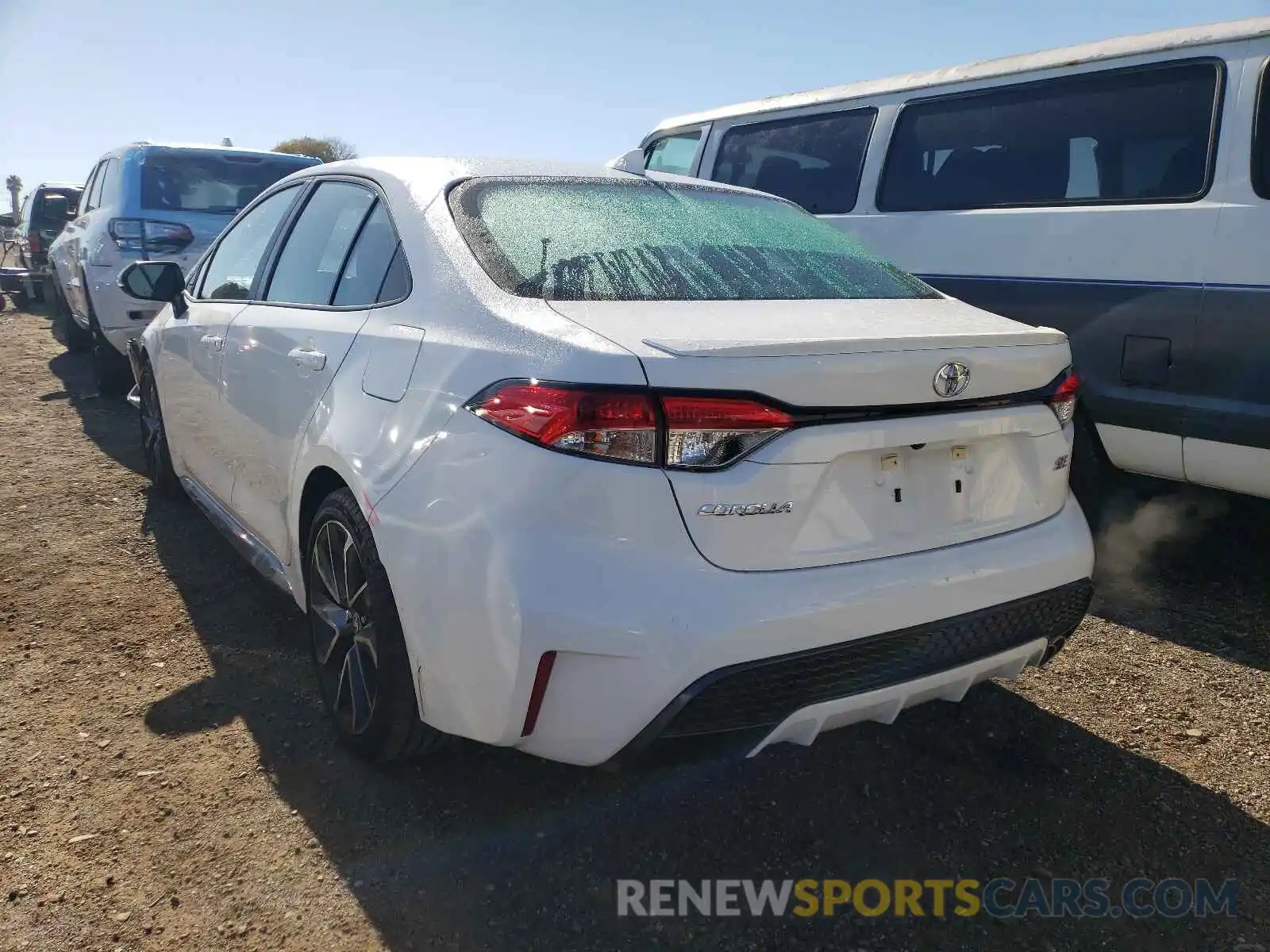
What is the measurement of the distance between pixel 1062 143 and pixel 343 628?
11.0ft

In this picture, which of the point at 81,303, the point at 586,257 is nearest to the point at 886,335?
the point at 586,257

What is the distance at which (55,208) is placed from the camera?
12758 millimetres

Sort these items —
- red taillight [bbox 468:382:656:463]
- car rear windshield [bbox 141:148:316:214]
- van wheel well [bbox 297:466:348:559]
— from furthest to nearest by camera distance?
car rear windshield [bbox 141:148:316:214] < van wheel well [bbox 297:466:348:559] < red taillight [bbox 468:382:656:463]

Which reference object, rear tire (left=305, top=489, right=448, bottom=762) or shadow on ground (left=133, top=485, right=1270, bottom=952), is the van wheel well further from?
shadow on ground (left=133, top=485, right=1270, bottom=952)

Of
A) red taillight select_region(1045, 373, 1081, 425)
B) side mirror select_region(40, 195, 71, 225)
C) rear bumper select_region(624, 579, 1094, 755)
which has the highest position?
side mirror select_region(40, 195, 71, 225)

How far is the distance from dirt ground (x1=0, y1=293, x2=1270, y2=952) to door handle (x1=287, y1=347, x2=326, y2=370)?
3.24ft

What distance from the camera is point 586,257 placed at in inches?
87.3

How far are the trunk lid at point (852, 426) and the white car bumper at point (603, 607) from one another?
5 centimetres

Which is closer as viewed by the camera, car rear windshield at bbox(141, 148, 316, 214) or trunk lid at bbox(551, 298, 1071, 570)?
trunk lid at bbox(551, 298, 1071, 570)

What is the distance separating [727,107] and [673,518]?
4534 mm

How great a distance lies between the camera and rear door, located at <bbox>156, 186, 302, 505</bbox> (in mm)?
3248

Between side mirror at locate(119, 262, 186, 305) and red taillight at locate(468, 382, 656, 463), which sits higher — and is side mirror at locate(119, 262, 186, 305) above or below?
above

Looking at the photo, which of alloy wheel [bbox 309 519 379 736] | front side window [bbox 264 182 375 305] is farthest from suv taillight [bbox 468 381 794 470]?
front side window [bbox 264 182 375 305]

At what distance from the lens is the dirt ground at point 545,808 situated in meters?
1.96
